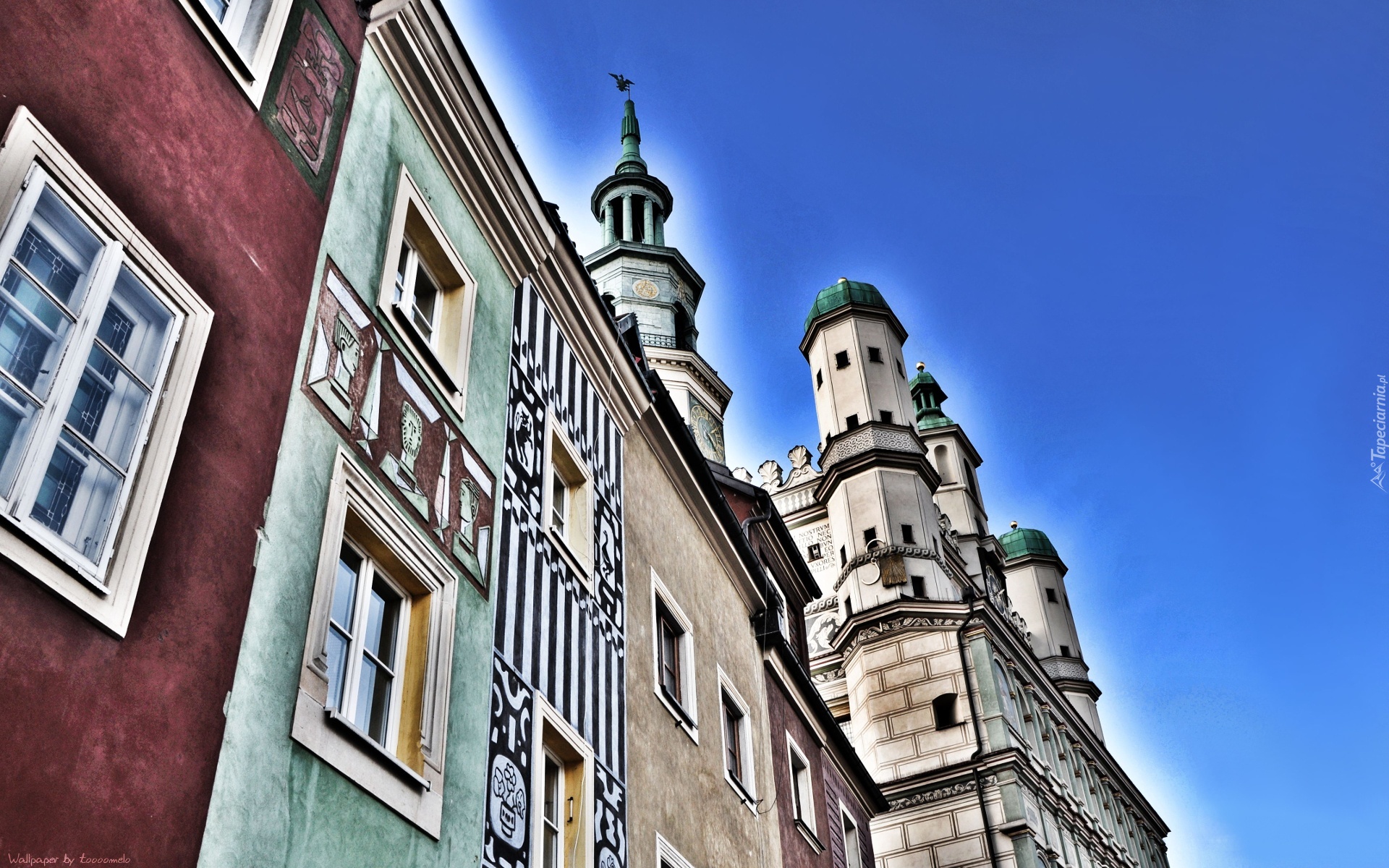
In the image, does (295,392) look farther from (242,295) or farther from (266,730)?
(266,730)

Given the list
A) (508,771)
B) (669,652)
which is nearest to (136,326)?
(508,771)

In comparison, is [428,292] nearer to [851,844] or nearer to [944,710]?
[851,844]

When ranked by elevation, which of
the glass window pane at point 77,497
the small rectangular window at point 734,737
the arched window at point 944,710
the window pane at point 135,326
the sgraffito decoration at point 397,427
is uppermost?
the arched window at point 944,710

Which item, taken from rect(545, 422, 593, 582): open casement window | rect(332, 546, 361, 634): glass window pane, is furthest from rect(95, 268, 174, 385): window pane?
rect(545, 422, 593, 582): open casement window

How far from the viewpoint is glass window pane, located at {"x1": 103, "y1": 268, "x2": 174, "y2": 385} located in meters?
6.79

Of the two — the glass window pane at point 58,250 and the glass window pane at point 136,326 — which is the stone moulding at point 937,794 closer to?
the glass window pane at point 136,326

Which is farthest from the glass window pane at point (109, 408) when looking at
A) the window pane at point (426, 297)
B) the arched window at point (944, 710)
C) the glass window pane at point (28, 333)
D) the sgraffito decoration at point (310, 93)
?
the arched window at point (944, 710)

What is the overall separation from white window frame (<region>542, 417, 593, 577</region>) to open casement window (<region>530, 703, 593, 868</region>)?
1.81m

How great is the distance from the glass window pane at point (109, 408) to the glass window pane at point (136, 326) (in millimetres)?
94

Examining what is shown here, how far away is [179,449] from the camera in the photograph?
6906 millimetres

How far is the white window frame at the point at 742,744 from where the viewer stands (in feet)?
52.9

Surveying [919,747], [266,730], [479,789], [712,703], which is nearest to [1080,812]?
[919,747]

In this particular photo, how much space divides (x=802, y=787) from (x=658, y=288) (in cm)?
2125

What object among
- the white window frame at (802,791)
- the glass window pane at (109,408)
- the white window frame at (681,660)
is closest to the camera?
the glass window pane at (109,408)
